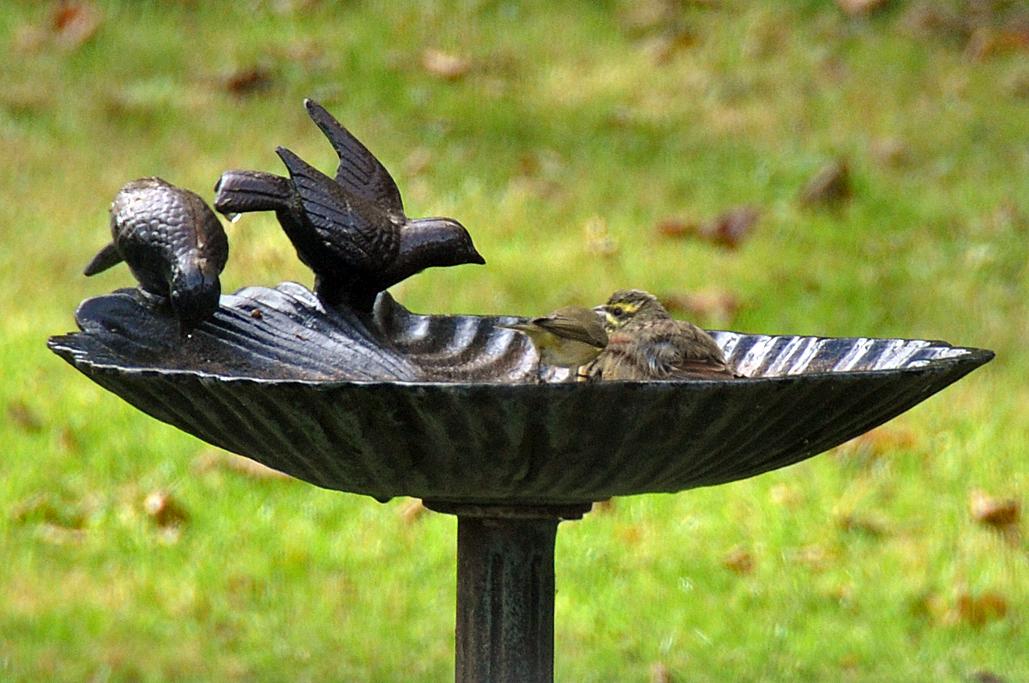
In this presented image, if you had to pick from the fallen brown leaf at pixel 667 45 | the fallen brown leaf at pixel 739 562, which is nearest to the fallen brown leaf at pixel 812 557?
the fallen brown leaf at pixel 739 562

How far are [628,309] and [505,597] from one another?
25.5 inches

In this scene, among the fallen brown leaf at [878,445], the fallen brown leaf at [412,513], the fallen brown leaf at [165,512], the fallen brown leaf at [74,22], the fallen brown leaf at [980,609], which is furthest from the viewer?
the fallen brown leaf at [74,22]

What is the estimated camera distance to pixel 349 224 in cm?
339

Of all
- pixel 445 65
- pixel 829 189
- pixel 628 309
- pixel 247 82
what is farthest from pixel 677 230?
pixel 628 309

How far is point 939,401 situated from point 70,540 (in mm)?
3007

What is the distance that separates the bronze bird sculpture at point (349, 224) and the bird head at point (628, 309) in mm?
309

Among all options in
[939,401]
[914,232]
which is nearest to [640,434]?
[939,401]

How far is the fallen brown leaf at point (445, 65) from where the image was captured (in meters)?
8.88

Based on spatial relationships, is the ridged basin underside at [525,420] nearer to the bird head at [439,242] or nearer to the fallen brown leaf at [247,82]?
the bird head at [439,242]

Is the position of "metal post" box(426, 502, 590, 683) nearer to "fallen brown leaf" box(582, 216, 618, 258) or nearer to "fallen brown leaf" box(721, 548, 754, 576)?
"fallen brown leaf" box(721, 548, 754, 576)

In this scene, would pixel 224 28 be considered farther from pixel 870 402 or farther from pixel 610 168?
pixel 870 402

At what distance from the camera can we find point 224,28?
369 inches

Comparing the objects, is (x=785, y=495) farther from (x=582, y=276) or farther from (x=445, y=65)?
(x=445, y=65)

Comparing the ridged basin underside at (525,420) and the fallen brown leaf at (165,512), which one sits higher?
the fallen brown leaf at (165,512)
